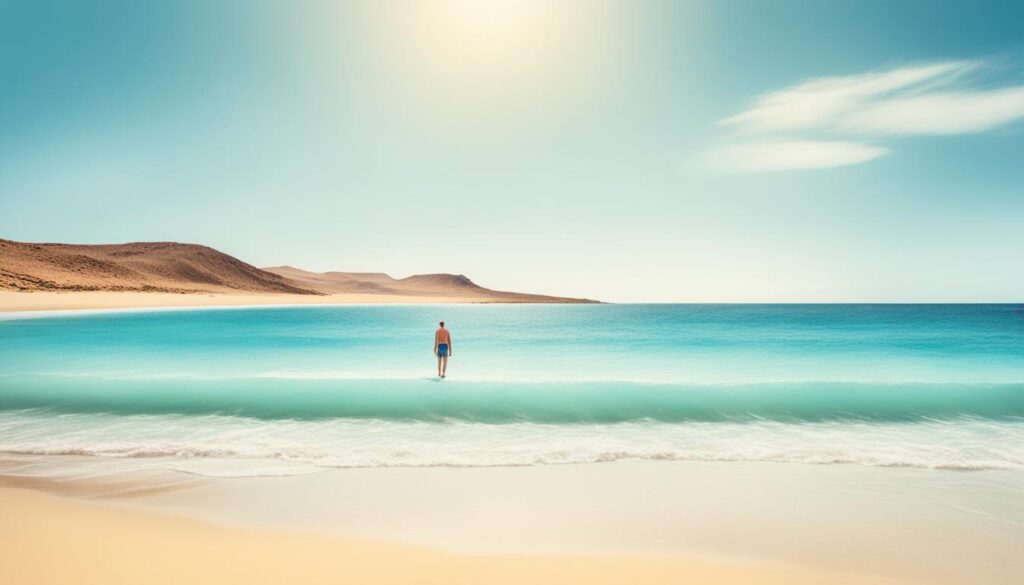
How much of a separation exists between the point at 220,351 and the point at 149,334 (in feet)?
26.5

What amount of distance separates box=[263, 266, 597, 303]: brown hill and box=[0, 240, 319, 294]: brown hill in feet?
188

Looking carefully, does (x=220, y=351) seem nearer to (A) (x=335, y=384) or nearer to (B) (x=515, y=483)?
(A) (x=335, y=384)

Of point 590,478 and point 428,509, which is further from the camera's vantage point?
point 590,478

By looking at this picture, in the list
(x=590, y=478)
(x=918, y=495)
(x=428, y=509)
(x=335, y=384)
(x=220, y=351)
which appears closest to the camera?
(x=428, y=509)

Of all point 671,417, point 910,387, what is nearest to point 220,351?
point 671,417

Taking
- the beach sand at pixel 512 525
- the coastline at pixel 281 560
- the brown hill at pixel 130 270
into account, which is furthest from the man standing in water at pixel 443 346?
the brown hill at pixel 130 270

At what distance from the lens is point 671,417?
322 inches

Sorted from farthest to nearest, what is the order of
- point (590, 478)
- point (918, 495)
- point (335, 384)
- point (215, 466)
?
point (335, 384) < point (215, 466) < point (590, 478) < point (918, 495)

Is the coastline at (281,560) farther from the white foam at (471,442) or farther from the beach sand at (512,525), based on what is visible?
the white foam at (471,442)

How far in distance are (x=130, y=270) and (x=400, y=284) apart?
4451 inches

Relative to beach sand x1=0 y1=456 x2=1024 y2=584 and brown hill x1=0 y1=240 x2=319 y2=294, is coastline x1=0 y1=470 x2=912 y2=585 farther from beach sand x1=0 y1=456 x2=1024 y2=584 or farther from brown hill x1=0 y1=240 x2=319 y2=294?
brown hill x1=0 y1=240 x2=319 y2=294

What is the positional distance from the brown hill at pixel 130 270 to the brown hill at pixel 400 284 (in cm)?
5737

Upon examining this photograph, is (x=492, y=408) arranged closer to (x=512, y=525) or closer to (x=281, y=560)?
(x=512, y=525)

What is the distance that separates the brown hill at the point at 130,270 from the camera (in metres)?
51.7
